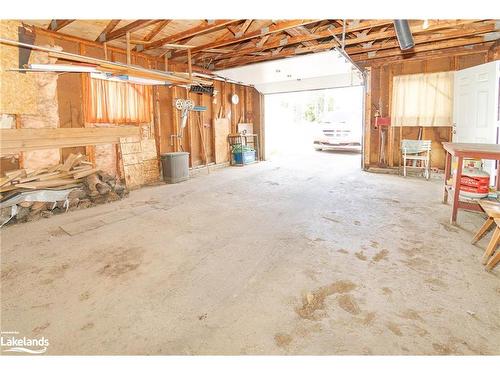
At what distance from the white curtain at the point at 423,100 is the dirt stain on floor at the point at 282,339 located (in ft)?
24.0

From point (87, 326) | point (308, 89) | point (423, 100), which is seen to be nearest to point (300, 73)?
point (308, 89)

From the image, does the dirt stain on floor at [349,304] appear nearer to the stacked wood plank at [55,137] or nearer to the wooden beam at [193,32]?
the wooden beam at [193,32]

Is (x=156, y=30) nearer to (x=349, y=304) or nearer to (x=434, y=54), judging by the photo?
(x=349, y=304)

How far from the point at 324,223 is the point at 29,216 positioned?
4244 mm

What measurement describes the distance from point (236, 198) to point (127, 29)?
3.49 metres

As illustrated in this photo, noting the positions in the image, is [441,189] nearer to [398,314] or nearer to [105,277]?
[398,314]

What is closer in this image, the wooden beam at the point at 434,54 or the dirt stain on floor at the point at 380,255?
the dirt stain on floor at the point at 380,255

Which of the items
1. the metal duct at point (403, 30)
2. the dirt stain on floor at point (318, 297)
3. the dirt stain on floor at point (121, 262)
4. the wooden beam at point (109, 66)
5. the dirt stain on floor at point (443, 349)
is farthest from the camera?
the wooden beam at point (109, 66)

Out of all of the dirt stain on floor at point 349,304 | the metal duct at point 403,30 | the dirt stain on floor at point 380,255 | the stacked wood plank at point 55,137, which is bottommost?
the dirt stain on floor at point 349,304

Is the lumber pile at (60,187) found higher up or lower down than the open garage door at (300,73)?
lower down

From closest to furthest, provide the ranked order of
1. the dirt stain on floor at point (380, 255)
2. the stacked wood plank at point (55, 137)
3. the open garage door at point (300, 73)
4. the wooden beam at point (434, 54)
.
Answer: the dirt stain on floor at point (380, 255) < the stacked wood plank at point (55, 137) < the wooden beam at point (434, 54) < the open garage door at point (300, 73)

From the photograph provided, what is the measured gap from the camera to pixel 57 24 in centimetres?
494

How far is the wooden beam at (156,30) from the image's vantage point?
5.22 metres

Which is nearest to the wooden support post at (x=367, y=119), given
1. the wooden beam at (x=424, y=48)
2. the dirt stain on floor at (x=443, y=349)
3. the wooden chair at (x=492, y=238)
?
the wooden beam at (x=424, y=48)
